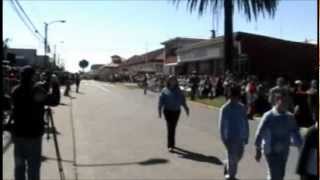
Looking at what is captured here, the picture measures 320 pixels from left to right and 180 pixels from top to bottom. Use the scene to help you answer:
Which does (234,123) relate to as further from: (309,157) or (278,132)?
(309,157)

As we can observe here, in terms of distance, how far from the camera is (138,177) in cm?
1151

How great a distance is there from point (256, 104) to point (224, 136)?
17377mm

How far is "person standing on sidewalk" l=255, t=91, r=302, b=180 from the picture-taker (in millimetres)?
8703

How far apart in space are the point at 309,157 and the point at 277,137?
6.85ft

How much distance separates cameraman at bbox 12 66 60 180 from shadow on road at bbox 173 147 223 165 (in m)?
5.12

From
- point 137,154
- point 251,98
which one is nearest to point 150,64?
point 251,98

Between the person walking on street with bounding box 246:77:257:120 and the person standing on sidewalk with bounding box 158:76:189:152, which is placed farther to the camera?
the person walking on street with bounding box 246:77:257:120

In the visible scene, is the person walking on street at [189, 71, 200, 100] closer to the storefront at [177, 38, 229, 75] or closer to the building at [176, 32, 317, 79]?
the building at [176, 32, 317, 79]

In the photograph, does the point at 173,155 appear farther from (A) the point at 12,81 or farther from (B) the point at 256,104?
(B) the point at 256,104

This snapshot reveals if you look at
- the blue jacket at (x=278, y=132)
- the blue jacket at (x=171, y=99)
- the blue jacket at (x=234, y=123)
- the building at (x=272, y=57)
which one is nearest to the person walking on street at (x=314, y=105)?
the blue jacket at (x=278, y=132)

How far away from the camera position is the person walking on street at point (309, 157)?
6645 millimetres

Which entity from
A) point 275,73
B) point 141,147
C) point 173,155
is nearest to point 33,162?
point 173,155

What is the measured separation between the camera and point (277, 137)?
877 centimetres

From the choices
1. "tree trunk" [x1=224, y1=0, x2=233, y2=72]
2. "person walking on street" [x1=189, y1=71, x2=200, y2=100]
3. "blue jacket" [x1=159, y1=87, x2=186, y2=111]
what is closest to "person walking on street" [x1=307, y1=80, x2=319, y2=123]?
"blue jacket" [x1=159, y1=87, x2=186, y2=111]
